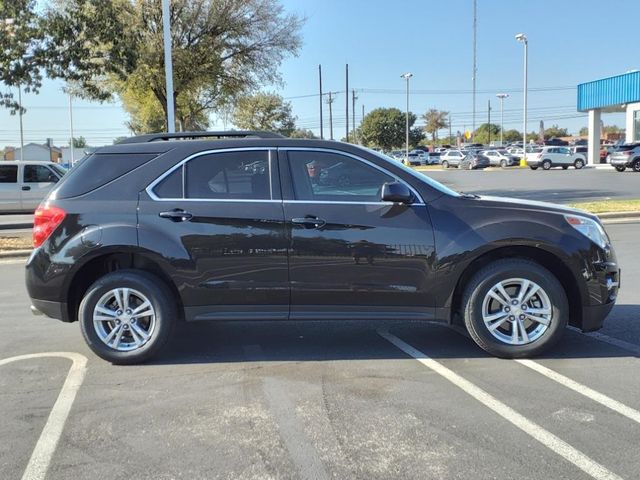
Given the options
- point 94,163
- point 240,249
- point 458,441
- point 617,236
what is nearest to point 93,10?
point 94,163

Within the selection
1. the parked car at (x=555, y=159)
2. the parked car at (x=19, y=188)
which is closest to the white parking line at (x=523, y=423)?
the parked car at (x=19, y=188)

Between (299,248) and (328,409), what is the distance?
1298 millimetres

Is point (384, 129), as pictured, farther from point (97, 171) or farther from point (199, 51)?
point (97, 171)

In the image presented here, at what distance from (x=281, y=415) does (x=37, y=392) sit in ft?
6.16

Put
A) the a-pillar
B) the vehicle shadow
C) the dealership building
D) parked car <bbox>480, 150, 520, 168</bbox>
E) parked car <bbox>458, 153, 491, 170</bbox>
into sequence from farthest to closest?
parked car <bbox>480, 150, 520, 168</bbox>
parked car <bbox>458, 153, 491, 170</bbox>
the a-pillar
the dealership building
the vehicle shadow

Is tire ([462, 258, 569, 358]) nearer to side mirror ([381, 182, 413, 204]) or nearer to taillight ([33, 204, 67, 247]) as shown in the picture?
side mirror ([381, 182, 413, 204])

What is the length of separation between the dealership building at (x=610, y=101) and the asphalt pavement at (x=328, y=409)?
40562 millimetres

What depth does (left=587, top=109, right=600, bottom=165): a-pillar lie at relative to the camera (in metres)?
46.1

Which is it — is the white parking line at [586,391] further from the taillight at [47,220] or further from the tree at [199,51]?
the tree at [199,51]

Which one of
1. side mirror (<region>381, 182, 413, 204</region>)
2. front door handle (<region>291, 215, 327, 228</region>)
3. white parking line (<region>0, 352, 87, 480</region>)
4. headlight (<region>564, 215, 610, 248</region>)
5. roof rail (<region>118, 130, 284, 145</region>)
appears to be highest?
roof rail (<region>118, 130, 284, 145</region>)

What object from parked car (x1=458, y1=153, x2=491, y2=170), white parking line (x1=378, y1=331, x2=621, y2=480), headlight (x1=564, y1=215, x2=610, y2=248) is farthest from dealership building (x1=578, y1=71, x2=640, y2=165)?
white parking line (x1=378, y1=331, x2=621, y2=480)

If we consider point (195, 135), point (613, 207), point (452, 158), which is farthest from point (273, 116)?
point (195, 135)

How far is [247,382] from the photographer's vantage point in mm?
4555

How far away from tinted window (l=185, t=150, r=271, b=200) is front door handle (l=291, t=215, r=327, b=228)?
0.35m
